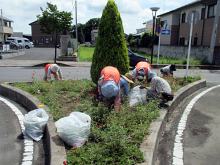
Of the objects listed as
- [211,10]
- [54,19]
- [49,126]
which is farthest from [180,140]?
[211,10]

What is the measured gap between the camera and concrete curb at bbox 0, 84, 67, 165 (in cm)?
296

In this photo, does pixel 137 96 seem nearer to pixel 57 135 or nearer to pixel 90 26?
pixel 57 135

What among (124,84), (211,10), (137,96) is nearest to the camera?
(124,84)

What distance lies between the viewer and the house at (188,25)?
71.7 ft

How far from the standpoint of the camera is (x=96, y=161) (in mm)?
2859

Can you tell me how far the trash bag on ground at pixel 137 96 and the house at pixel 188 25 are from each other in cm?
1563

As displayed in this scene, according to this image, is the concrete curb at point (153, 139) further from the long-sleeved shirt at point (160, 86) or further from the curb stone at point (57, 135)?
the long-sleeved shirt at point (160, 86)

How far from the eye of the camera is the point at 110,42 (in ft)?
19.6

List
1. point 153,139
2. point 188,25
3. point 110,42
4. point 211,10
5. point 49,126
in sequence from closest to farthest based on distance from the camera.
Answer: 1. point 153,139
2. point 49,126
3. point 110,42
4. point 211,10
5. point 188,25

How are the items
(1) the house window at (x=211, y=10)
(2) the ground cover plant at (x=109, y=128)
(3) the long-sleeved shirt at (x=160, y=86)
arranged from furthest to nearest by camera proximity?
(1) the house window at (x=211, y=10) < (3) the long-sleeved shirt at (x=160, y=86) < (2) the ground cover plant at (x=109, y=128)

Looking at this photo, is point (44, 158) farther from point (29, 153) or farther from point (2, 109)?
point (2, 109)

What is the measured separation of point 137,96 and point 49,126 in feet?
7.27

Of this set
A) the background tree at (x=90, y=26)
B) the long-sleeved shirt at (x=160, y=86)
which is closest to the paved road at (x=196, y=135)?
the long-sleeved shirt at (x=160, y=86)

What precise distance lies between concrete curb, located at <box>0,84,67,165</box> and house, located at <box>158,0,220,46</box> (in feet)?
55.2
